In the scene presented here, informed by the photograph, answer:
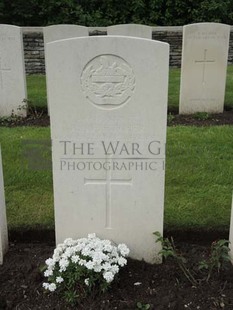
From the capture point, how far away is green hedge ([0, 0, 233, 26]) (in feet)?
42.4

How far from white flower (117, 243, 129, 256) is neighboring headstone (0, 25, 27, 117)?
172 inches

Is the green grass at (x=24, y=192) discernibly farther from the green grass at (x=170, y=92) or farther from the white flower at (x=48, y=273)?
the green grass at (x=170, y=92)

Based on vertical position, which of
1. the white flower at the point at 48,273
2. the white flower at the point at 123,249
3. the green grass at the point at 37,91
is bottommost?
the white flower at the point at 48,273

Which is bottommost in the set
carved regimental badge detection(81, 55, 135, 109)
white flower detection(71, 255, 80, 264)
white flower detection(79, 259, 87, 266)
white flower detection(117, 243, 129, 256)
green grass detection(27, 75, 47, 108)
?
white flower detection(117, 243, 129, 256)

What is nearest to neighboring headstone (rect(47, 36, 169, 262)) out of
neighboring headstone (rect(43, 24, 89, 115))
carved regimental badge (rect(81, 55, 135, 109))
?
carved regimental badge (rect(81, 55, 135, 109))

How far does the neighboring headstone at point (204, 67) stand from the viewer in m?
6.55

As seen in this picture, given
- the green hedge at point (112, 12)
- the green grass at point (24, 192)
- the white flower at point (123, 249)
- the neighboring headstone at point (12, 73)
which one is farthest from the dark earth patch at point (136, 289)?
the green hedge at point (112, 12)

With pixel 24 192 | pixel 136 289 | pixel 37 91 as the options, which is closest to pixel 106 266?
pixel 136 289

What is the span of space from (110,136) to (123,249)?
0.75 m

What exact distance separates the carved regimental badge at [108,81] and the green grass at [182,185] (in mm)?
1306

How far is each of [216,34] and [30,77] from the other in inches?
211

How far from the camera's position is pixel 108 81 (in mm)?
2568

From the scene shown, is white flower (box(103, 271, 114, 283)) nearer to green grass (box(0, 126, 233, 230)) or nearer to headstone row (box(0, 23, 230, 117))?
green grass (box(0, 126, 233, 230))

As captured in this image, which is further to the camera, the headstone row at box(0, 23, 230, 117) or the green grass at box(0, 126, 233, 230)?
the headstone row at box(0, 23, 230, 117)
